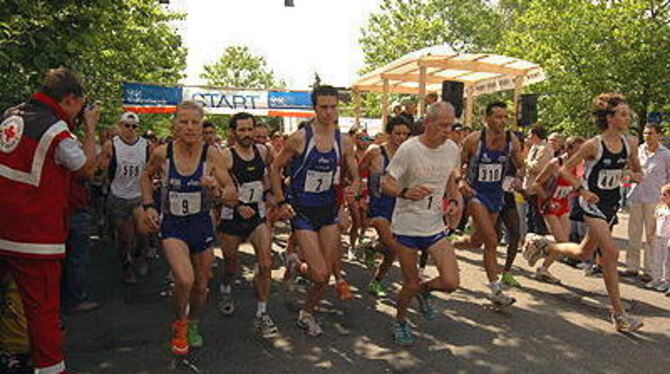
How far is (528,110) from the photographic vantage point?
43.3 ft

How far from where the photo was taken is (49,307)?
349 cm

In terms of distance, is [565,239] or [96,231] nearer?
[565,239]

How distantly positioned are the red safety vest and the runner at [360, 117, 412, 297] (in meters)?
3.63

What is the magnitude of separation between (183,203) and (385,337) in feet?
7.33

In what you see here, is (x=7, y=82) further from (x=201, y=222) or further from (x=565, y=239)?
(x=565, y=239)

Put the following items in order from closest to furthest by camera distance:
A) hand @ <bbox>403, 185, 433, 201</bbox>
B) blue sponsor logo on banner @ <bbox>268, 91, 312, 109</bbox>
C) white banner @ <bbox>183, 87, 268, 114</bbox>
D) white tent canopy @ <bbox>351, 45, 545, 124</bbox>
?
hand @ <bbox>403, 185, 433, 201</bbox>, white tent canopy @ <bbox>351, 45, 545, 124</bbox>, white banner @ <bbox>183, 87, 268, 114</bbox>, blue sponsor logo on banner @ <bbox>268, 91, 312, 109</bbox>

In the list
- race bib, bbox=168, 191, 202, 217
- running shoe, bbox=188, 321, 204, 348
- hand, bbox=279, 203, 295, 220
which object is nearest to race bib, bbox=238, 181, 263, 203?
hand, bbox=279, 203, 295, 220

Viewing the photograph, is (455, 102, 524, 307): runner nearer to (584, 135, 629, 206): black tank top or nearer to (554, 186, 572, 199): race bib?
(584, 135, 629, 206): black tank top

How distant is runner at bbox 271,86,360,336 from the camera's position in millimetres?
5141

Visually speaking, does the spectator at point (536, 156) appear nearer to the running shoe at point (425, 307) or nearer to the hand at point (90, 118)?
the running shoe at point (425, 307)

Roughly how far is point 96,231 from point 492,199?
27.8 ft

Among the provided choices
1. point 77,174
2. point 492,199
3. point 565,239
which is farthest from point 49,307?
point 565,239

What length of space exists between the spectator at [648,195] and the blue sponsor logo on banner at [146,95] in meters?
16.2

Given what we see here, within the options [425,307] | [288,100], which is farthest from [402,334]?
[288,100]
